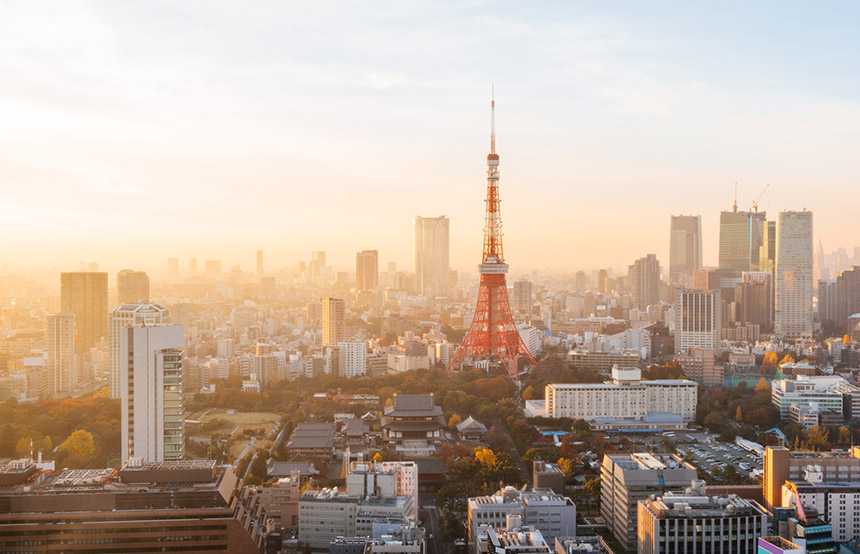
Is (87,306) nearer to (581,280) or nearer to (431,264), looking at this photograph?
(431,264)

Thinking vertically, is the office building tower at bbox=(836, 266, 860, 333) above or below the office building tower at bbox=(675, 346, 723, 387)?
above

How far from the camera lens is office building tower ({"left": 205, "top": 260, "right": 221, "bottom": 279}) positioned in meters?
17.4

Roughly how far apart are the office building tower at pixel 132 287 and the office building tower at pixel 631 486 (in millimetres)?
9991

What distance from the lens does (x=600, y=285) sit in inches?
1382

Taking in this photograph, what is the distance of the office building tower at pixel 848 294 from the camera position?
79.0 feet

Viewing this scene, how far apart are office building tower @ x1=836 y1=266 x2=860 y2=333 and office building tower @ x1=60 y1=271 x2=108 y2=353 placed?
→ 781 inches

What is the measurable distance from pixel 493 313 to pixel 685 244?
20.2 m

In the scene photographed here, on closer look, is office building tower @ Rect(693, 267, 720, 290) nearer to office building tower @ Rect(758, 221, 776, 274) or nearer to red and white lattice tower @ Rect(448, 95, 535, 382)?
office building tower @ Rect(758, 221, 776, 274)

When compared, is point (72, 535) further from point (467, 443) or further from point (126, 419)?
point (467, 443)

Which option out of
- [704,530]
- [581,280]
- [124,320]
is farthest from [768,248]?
[704,530]

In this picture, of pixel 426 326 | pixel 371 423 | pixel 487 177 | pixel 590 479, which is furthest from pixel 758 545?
pixel 426 326

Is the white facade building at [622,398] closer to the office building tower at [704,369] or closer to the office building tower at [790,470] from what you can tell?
the office building tower at [704,369]

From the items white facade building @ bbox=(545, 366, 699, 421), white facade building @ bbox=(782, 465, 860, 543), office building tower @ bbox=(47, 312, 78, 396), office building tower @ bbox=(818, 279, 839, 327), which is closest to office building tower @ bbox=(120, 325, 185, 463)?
white facade building @ bbox=(782, 465, 860, 543)

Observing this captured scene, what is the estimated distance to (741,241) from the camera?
1122 inches
